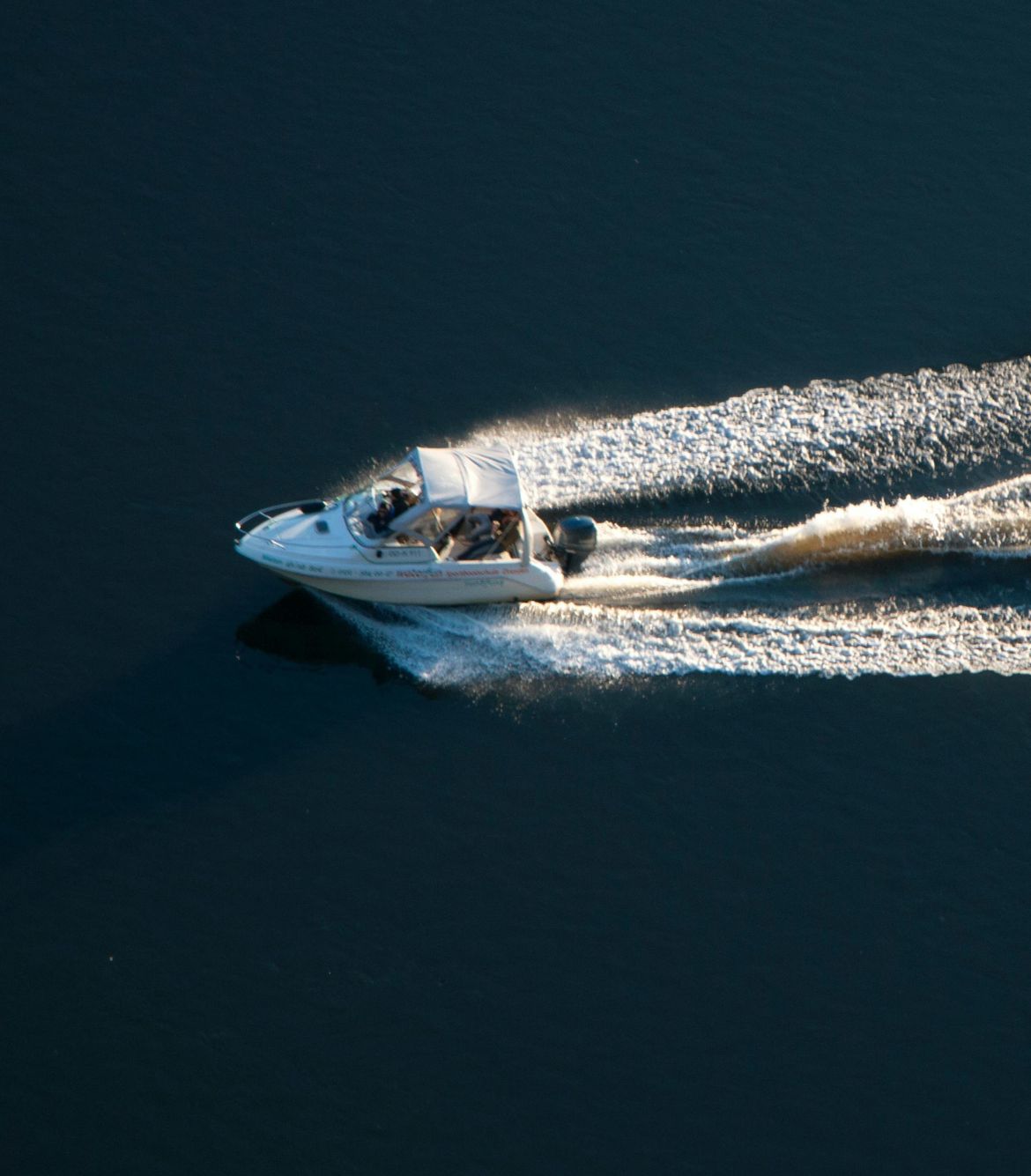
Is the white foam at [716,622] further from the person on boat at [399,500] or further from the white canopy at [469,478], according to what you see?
the white canopy at [469,478]

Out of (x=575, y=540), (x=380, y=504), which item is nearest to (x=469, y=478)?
(x=380, y=504)

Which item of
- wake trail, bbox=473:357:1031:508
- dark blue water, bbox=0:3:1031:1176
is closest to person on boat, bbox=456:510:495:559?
wake trail, bbox=473:357:1031:508

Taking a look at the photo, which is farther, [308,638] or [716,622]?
[308,638]

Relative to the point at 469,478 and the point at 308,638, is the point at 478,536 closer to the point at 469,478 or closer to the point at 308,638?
the point at 469,478

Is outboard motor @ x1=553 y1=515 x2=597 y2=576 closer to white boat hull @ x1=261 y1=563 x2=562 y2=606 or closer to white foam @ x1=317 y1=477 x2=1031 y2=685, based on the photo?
white boat hull @ x1=261 y1=563 x2=562 y2=606

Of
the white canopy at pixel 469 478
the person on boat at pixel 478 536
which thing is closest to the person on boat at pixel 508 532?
the person on boat at pixel 478 536

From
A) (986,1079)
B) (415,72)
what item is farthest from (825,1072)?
(415,72)

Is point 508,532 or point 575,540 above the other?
point 508,532
